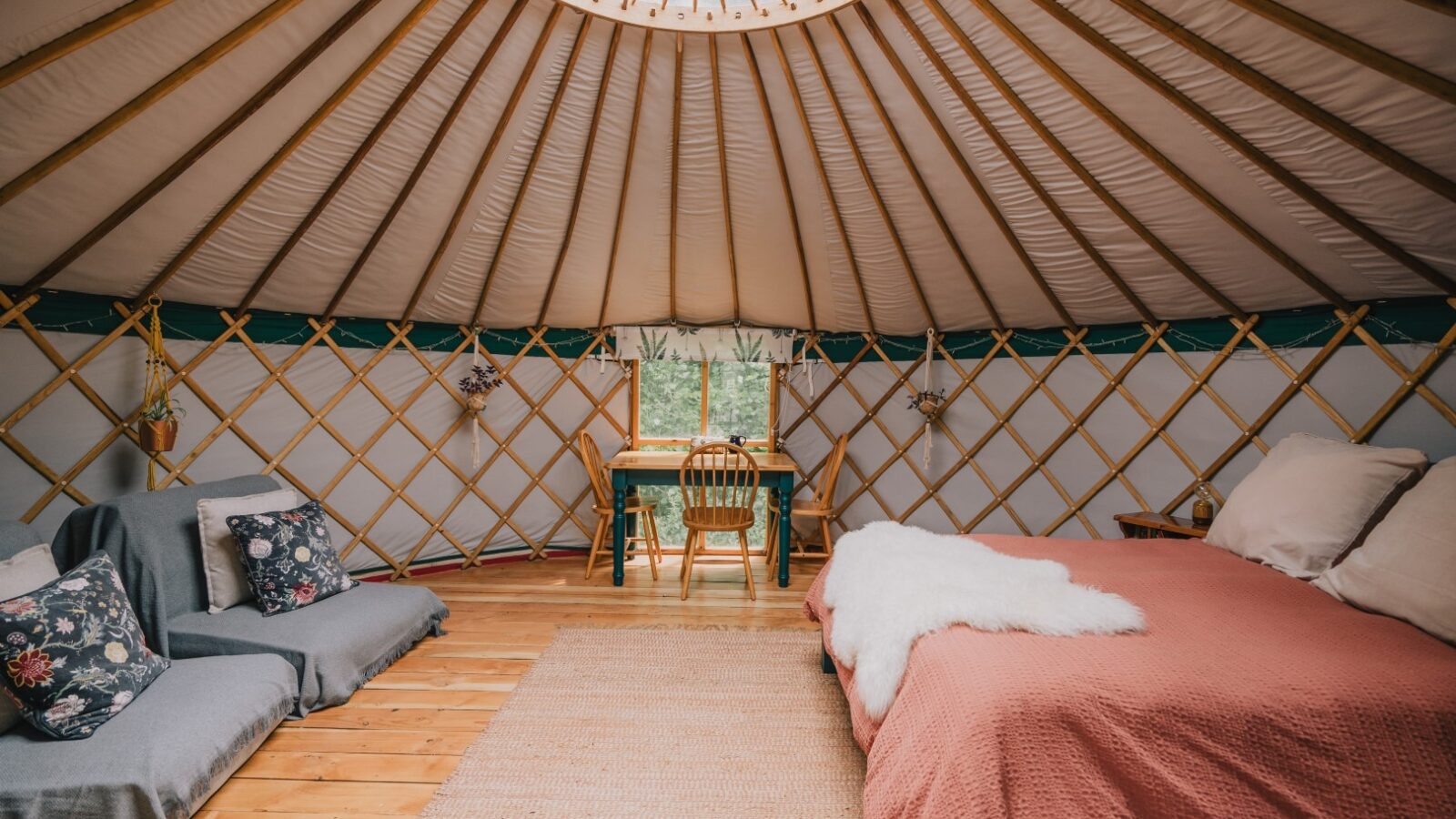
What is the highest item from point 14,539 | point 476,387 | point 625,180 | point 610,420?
point 625,180

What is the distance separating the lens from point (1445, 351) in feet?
8.58

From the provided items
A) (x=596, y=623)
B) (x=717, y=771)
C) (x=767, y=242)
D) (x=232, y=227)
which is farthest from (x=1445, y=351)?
(x=232, y=227)

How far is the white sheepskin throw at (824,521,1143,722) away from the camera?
1.54 metres

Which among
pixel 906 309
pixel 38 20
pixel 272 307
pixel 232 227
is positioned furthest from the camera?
pixel 906 309

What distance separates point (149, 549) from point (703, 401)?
10.2 ft

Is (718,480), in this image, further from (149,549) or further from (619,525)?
(149,549)

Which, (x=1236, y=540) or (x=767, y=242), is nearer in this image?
(x=1236, y=540)

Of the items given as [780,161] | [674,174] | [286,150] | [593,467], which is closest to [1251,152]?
[780,161]

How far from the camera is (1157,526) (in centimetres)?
313

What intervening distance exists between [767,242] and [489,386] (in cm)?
191

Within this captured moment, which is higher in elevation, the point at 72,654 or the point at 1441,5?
the point at 1441,5

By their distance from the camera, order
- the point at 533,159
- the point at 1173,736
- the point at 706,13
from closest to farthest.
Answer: the point at 1173,736 → the point at 706,13 → the point at 533,159

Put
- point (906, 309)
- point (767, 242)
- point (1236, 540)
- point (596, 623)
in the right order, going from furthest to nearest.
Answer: point (906, 309) < point (767, 242) < point (596, 623) < point (1236, 540)

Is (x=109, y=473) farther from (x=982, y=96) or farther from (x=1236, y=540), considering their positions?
(x=1236, y=540)
